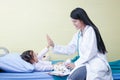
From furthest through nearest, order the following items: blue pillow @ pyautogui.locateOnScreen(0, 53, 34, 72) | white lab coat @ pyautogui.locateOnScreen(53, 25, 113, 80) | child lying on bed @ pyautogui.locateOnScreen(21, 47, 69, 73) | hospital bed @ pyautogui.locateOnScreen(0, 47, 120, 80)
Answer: child lying on bed @ pyautogui.locateOnScreen(21, 47, 69, 73) → blue pillow @ pyautogui.locateOnScreen(0, 53, 34, 72) → hospital bed @ pyautogui.locateOnScreen(0, 47, 120, 80) → white lab coat @ pyautogui.locateOnScreen(53, 25, 113, 80)

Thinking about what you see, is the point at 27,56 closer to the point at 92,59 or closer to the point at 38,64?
the point at 38,64

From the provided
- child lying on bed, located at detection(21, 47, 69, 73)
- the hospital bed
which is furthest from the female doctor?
child lying on bed, located at detection(21, 47, 69, 73)

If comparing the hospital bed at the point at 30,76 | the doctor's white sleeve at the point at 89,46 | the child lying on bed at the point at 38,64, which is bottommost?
the hospital bed at the point at 30,76

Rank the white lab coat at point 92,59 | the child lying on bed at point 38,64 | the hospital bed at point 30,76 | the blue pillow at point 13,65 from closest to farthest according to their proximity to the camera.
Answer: the white lab coat at point 92,59, the hospital bed at point 30,76, the blue pillow at point 13,65, the child lying on bed at point 38,64

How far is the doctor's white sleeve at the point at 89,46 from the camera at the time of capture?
95.0 inches

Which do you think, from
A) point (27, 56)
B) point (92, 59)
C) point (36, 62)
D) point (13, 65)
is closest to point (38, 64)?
point (36, 62)

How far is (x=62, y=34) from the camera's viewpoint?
3818 millimetres

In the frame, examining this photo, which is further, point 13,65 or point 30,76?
point 13,65

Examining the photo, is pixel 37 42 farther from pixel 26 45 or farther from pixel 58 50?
pixel 58 50

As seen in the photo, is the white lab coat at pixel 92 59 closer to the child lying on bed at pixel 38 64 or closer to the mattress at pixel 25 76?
the mattress at pixel 25 76

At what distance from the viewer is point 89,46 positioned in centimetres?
242

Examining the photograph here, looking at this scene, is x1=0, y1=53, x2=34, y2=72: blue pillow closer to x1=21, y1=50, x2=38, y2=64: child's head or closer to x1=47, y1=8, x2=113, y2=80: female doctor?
x1=21, y1=50, x2=38, y2=64: child's head

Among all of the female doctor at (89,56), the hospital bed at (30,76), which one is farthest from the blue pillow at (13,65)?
the female doctor at (89,56)

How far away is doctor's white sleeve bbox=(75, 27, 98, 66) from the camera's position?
2.41m
